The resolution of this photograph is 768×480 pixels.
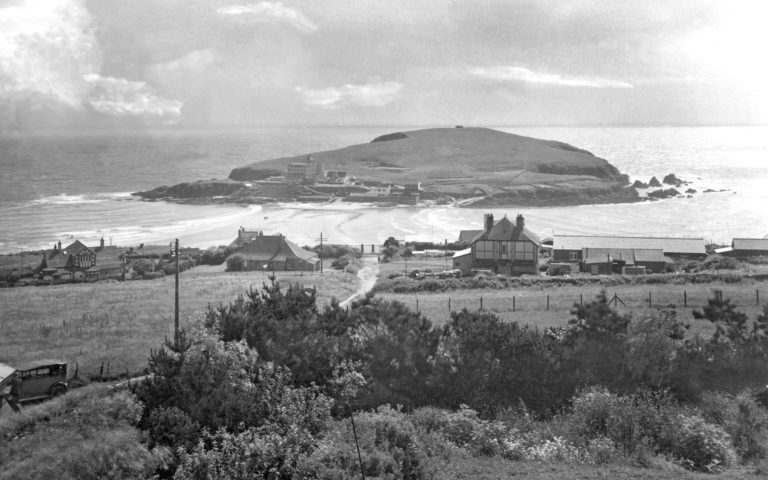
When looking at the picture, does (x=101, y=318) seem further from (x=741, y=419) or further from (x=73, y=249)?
(x=73, y=249)

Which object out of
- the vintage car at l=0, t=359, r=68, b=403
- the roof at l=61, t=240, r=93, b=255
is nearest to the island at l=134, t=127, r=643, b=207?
the roof at l=61, t=240, r=93, b=255

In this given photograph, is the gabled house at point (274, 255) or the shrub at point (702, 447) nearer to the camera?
the shrub at point (702, 447)

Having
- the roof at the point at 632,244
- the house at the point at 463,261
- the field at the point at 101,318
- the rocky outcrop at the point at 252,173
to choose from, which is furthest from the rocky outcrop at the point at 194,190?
the field at the point at 101,318

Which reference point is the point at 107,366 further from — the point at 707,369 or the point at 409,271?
the point at 409,271

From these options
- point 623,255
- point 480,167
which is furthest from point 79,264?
point 480,167

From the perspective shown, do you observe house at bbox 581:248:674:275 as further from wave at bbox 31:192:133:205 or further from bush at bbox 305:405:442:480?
wave at bbox 31:192:133:205

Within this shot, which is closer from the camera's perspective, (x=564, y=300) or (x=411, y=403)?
(x=411, y=403)

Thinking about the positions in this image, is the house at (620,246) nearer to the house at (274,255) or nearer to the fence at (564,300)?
the fence at (564,300)
